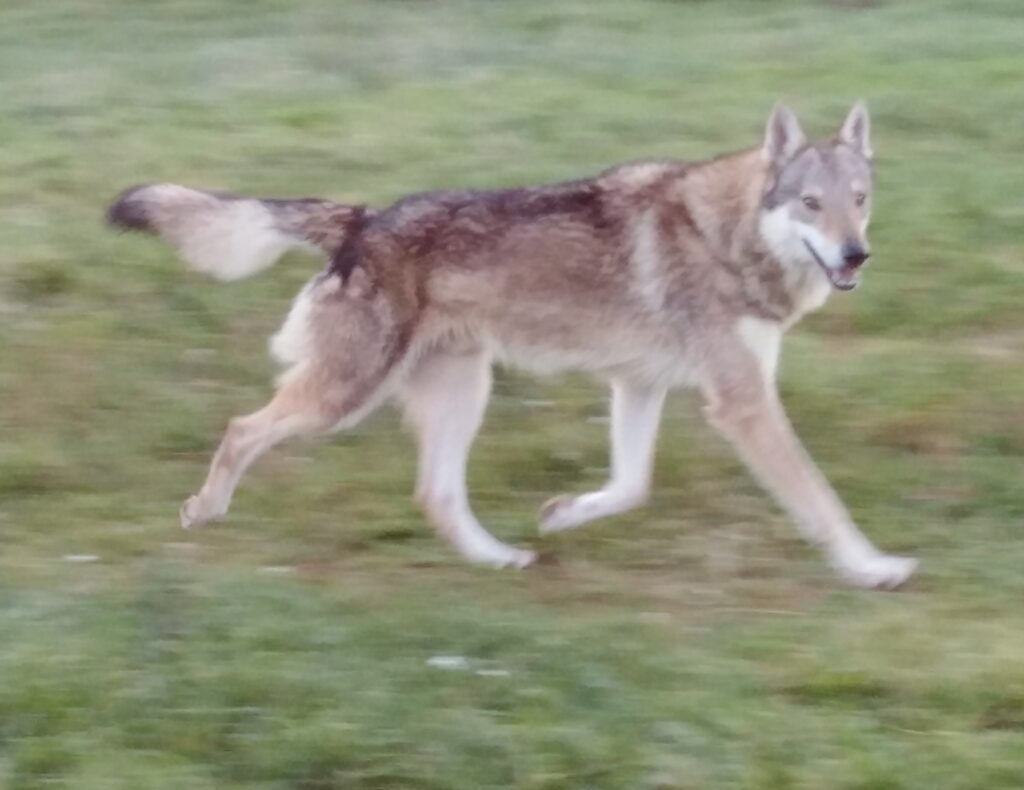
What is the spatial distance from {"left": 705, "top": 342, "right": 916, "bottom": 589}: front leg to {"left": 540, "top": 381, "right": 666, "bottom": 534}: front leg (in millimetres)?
326

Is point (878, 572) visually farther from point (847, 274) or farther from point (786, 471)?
point (847, 274)

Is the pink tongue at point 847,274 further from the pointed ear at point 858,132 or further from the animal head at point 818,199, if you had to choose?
the pointed ear at point 858,132

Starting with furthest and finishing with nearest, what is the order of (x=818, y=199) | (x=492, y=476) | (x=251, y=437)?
(x=492, y=476) → (x=251, y=437) → (x=818, y=199)

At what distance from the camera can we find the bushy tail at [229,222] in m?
6.35

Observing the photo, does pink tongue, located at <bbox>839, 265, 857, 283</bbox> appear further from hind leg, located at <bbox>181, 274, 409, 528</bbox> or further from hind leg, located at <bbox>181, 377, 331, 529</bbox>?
hind leg, located at <bbox>181, 377, 331, 529</bbox>

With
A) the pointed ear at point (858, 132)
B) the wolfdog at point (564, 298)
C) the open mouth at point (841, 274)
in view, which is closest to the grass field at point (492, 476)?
the wolfdog at point (564, 298)

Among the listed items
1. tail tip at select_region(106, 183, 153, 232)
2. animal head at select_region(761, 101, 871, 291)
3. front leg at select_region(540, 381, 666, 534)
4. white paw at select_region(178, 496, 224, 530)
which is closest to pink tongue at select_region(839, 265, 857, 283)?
animal head at select_region(761, 101, 871, 291)

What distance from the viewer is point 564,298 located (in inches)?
253

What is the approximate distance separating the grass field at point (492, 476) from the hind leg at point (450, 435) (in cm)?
15

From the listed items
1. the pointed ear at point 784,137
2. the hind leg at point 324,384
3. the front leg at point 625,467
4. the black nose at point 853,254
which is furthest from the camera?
the front leg at point 625,467

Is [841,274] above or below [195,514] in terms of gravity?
above

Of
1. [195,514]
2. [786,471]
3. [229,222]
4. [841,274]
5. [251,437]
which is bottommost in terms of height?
[195,514]

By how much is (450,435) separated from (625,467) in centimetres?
64

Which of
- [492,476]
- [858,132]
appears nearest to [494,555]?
[492,476]
